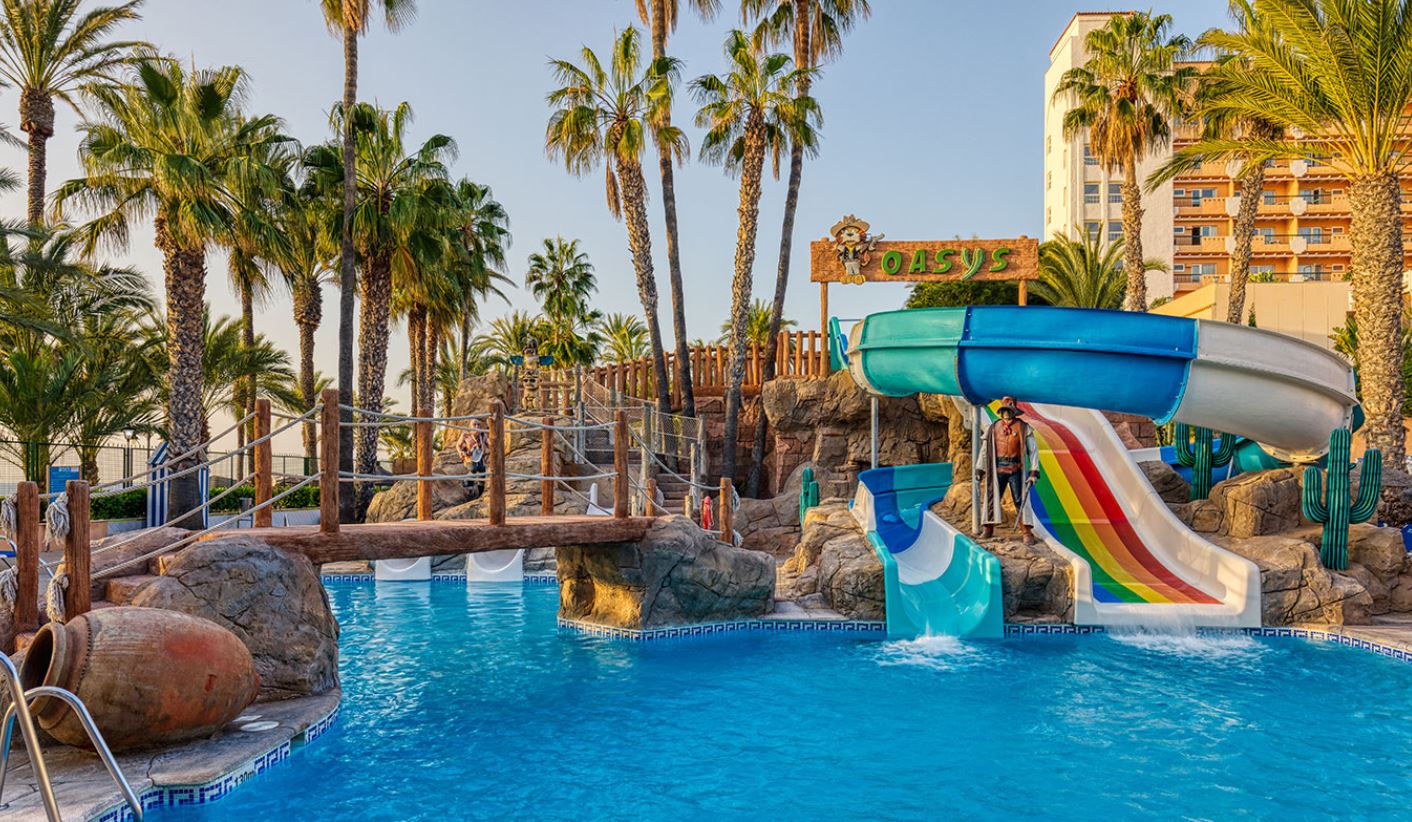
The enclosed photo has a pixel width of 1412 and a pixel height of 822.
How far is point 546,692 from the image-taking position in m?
8.83

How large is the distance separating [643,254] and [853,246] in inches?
218

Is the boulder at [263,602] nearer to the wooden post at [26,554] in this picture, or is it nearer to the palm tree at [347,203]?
the wooden post at [26,554]

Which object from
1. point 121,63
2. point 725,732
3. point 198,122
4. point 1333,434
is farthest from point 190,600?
point 121,63

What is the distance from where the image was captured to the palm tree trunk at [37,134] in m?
21.8

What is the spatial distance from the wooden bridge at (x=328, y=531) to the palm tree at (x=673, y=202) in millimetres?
12757

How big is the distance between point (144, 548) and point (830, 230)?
16845 millimetres

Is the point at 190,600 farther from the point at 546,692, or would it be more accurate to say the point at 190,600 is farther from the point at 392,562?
the point at 392,562

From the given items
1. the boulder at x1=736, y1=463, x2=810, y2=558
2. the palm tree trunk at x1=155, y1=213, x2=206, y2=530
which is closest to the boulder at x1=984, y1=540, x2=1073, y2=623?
the boulder at x1=736, y1=463, x2=810, y2=558

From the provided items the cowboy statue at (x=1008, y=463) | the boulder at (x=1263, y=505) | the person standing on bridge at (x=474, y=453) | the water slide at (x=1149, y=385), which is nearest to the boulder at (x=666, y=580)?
the water slide at (x=1149, y=385)

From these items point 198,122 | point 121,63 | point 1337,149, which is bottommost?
point 1337,149

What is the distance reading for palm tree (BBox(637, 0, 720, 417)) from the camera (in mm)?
24188

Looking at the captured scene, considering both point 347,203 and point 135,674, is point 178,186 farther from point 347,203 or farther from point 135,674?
point 135,674

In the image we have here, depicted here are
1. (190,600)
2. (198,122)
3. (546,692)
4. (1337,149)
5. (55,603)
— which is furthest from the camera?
(198,122)

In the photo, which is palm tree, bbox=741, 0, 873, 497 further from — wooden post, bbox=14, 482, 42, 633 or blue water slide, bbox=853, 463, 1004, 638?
wooden post, bbox=14, 482, 42, 633
